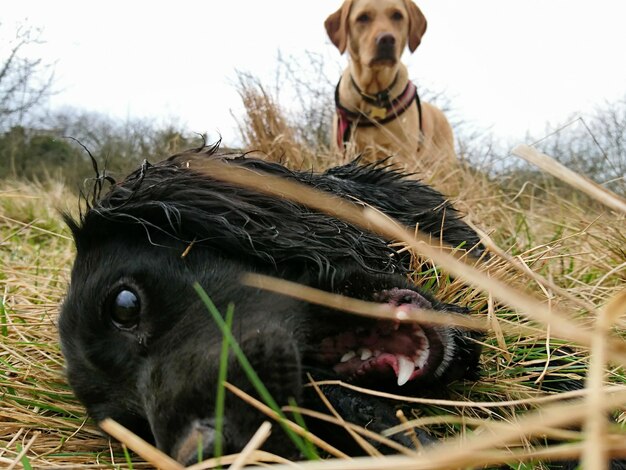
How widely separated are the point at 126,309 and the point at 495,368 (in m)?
1.05

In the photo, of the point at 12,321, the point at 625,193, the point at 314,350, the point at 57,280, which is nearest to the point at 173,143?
the point at 57,280

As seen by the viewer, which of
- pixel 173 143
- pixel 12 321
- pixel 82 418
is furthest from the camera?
pixel 173 143

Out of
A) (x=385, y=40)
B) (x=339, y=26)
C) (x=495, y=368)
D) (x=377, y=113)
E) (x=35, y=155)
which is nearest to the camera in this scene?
(x=495, y=368)

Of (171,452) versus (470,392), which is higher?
(470,392)

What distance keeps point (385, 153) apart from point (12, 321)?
3330mm

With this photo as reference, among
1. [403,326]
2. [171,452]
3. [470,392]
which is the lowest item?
[171,452]

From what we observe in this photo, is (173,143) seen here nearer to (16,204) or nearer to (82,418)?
(16,204)

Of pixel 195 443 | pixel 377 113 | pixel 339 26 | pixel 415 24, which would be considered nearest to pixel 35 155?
pixel 339 26

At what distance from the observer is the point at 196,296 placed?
1.40 meters

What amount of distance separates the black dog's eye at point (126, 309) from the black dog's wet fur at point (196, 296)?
0.01 m

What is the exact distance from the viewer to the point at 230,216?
1.52 m

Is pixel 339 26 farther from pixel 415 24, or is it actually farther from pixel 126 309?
pixel 126 309

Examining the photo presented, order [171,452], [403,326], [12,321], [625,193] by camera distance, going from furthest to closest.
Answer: [625,193] → [12,321] → [403,326] → [171,452]

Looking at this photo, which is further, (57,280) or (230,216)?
(57,280)
